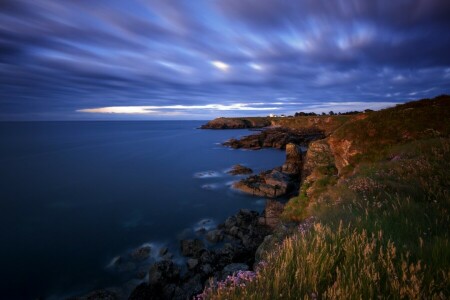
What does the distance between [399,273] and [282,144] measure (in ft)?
222

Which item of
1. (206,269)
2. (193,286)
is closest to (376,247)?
(193,286)

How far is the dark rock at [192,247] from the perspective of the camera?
16125mm

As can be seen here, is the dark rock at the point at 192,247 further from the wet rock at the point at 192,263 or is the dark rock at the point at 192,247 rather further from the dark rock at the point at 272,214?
the dark rock at the point at 272,214

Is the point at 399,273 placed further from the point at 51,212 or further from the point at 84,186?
the point at 84,186

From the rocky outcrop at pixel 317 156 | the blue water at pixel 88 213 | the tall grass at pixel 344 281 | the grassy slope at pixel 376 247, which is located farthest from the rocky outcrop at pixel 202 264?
the rocky outcrop at pixel 317 156

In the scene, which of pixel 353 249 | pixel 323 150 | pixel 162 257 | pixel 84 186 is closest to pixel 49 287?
pixel 162 257

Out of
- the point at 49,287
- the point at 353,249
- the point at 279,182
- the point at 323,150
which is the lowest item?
the point at 49,287

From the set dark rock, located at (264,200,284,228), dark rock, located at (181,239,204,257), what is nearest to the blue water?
dark rock, located at (181,239,204,257)

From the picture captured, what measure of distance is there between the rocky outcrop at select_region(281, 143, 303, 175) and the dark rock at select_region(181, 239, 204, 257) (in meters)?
20.5

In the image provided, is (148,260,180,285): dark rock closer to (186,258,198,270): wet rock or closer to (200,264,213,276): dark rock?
(186,258,198,270): wet rock

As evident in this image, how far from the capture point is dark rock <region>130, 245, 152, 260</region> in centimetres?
1642

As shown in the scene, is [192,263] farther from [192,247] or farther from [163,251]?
[163,251]

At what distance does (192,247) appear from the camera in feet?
54.3

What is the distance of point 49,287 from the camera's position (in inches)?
563
